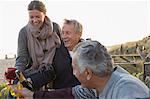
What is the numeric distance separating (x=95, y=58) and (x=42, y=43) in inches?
72.6

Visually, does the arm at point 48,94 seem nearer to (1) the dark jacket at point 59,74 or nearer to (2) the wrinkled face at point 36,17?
(1) the dark jacket at point 59,74

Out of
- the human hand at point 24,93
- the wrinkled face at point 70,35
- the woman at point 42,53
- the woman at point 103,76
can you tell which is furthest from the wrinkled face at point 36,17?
the woman at point 103,76

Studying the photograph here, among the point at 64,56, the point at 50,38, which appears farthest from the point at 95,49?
the point at 50,38

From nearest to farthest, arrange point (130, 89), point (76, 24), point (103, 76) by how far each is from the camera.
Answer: point (130, 89) < point (103, 76) < point (76, 24)

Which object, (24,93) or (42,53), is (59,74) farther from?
(24,93)

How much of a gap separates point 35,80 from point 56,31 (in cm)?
62

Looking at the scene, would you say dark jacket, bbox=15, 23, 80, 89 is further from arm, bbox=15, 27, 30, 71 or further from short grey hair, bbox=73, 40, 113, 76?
short grey hair, bbox=73, 40, 113, 76

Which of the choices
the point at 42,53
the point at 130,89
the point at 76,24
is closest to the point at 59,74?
the point at 42,53

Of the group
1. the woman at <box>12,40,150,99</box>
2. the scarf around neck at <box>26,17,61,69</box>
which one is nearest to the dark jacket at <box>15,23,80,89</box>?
the scarf around neck at <box>26,17,61,69</box>

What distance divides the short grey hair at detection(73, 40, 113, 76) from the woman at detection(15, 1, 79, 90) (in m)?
1.40

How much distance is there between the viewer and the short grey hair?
265cm

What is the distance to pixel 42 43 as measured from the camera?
443 cm

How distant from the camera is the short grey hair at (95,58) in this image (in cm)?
265

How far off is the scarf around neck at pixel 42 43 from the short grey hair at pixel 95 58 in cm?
163
